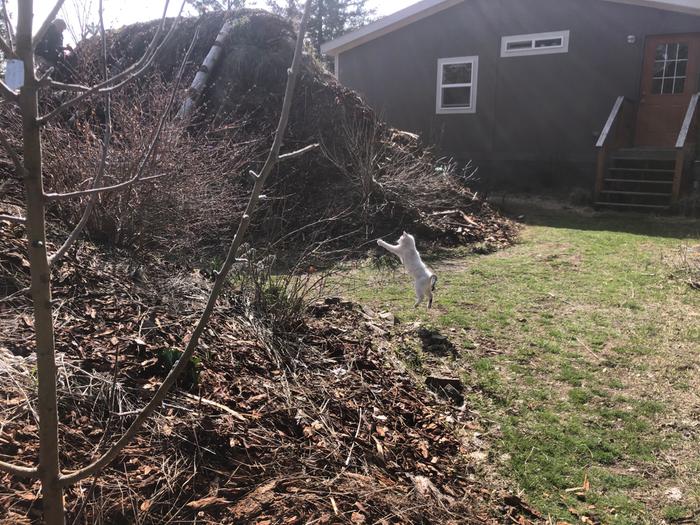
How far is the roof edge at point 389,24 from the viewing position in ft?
50.7

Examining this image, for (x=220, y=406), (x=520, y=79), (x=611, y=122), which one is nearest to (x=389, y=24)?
(x=520, y=79)

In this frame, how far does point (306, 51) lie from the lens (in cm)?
1220

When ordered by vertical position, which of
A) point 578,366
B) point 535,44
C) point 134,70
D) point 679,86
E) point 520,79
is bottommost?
point 578,366

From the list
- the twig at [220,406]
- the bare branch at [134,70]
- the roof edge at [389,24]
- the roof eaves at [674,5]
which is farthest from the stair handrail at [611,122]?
the bare branch at [134,70]

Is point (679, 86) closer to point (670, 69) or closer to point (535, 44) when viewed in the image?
point (670, 69)

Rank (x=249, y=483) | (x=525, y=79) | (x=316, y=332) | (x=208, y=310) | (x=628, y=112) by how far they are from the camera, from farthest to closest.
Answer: (x=525, y=79) < (x=628, y=112) < (x=316, y=332) < (x=249, y=483) < (x=208, y=310)

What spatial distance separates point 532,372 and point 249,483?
8.96ft

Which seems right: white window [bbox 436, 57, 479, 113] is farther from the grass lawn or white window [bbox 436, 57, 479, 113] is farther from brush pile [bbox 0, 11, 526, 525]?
brush pile [bbox 0, 11, 526, 525]

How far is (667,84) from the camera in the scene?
13.5 meters

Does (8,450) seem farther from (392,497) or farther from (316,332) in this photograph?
(316,332)

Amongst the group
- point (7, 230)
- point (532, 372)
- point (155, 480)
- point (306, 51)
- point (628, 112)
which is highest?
Result: point (306, 51)

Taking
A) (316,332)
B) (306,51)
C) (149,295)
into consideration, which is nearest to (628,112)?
(306,51)

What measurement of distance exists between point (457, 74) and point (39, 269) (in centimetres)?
1594

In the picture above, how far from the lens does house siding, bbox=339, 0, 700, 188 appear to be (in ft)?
45.4
